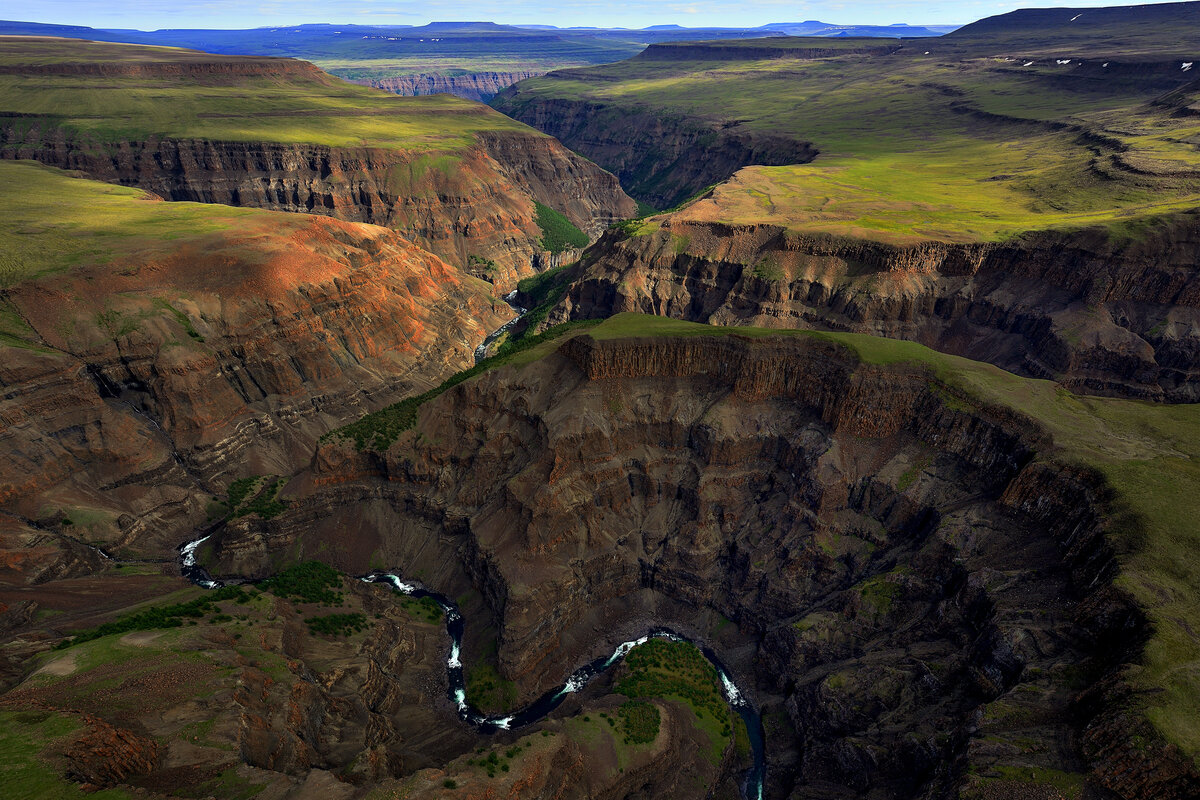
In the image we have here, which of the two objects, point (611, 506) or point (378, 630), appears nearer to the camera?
point (378, 630)

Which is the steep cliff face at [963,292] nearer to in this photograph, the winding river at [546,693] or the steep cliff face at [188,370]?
the steep cliff face at [188,370]

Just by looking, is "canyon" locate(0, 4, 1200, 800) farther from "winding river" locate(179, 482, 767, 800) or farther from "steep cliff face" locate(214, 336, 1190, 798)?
"winding river" locate(179, 482, 767, 800)

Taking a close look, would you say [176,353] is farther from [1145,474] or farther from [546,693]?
[1145,474]

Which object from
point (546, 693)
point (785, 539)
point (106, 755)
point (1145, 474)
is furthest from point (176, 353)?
point (1145, 474)

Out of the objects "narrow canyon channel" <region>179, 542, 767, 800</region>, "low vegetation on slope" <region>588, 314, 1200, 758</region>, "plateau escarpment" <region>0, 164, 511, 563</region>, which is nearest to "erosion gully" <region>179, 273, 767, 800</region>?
"narrow canyon channel" <region>179, 542, 767, 800</region>

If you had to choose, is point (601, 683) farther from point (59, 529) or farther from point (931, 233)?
point (931, 233)

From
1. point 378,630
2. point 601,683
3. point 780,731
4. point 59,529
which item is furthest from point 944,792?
point 59,529

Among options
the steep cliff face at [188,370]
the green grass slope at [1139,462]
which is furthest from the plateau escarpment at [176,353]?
the green grass slope at [1139,462]
